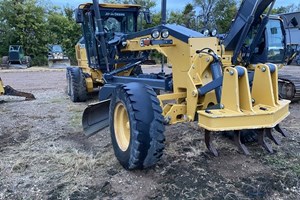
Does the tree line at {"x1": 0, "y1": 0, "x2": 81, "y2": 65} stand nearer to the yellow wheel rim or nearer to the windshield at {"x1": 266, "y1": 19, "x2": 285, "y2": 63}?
the windshield at {"x1": 266, "y1": 19, "x2": 285, "y2": 63}

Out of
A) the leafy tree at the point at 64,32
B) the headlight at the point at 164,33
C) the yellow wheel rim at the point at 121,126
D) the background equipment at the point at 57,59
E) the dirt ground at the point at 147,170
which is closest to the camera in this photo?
the dirt ground at the point at 147,170

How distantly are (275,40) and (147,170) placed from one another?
6.43 m

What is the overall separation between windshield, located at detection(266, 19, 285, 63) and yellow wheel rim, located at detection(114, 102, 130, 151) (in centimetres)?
587

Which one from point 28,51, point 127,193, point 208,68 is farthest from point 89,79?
point 28,51

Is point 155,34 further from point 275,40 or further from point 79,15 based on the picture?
point 275,40

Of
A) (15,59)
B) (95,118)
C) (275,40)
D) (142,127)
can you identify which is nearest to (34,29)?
(15,59)

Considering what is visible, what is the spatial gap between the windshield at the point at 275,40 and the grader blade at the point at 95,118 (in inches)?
218

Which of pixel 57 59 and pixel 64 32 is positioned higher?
pixel 64 32

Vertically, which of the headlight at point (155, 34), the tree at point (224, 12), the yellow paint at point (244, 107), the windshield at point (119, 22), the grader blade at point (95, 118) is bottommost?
the grader blade at point (95, 118)

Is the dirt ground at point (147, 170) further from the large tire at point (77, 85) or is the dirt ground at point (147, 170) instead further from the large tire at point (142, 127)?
the large tire at point (77, 85)

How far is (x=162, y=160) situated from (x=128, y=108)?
907 mm

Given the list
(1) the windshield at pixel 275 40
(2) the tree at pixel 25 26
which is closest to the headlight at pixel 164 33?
(1) the windshield at pixel 275 40

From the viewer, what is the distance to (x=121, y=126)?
4160 millimetres

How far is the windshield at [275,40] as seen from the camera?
8.65 metres
